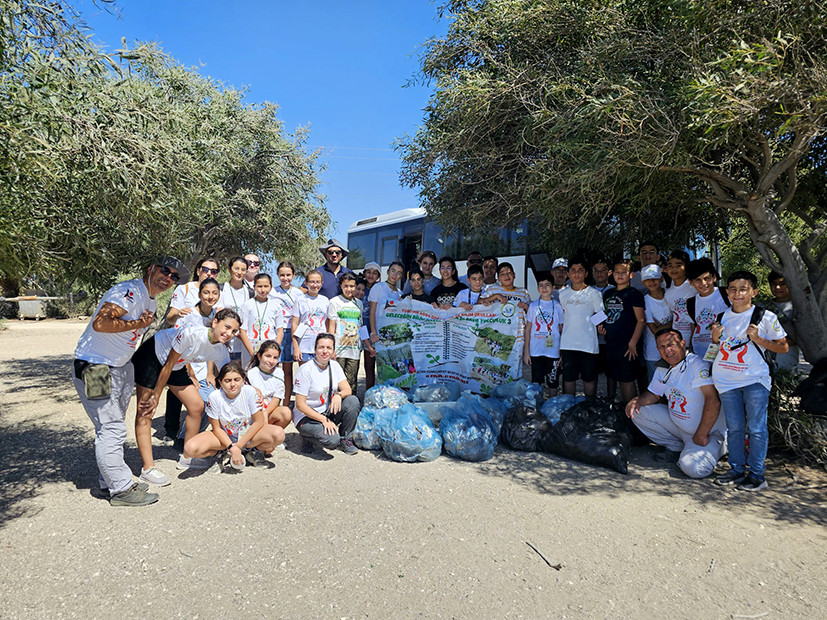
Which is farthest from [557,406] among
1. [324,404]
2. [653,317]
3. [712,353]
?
[324,404]

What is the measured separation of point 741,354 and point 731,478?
107cm

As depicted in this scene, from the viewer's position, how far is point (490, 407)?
5.56 meters

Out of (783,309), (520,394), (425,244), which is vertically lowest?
(520,394)

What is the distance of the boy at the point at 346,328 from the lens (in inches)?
244

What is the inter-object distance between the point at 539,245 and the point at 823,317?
207 inches

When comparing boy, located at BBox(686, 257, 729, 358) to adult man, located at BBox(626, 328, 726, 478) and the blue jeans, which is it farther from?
the blue jeans

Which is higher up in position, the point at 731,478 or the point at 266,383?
the point at 266,383

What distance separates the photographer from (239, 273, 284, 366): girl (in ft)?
19.2

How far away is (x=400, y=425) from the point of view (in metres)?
5.02

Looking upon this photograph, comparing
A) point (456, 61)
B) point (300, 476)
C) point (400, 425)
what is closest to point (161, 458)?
point (300, 476)

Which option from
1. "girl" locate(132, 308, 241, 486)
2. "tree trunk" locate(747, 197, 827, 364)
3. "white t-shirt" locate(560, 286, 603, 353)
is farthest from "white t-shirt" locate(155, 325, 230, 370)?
"tree trunk" locate(747, 197, 827, 364)

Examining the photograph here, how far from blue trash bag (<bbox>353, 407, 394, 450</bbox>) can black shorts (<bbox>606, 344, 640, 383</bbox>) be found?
2.62 meters

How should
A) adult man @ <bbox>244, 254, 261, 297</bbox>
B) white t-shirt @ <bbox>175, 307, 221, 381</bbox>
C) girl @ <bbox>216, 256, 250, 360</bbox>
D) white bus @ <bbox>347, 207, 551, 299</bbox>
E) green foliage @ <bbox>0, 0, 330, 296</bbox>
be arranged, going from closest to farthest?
green foliage @ <bbox>0, 0, 330, 296</bbox> → white t-shirt @ <bbox>175, 307, 221, 381</bbox> → girl @ <bbox>216, 256, 250, 360</bbox> → adult man @ <bbox>244, 254, 261, 297</bbox> → white bus @ <bbox>347, 207, 551, 299</bbox>

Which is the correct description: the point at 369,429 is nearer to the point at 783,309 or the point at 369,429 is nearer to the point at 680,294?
the point at 680,294
